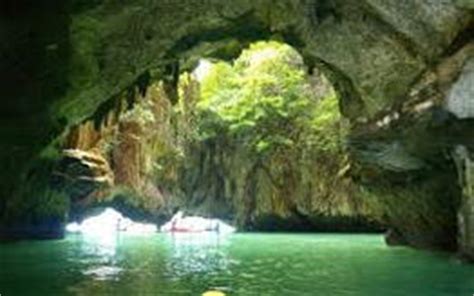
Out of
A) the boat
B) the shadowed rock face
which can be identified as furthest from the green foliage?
the shadowed rock face

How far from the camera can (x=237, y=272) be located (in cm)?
1716

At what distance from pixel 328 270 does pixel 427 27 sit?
562 cm

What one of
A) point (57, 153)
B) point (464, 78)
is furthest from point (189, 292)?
point (57, 153)

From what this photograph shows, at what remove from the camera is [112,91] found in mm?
21328

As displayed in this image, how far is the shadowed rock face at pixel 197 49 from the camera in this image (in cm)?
1518

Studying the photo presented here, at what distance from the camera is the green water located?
44.6 ft

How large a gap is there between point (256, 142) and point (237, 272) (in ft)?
75.4

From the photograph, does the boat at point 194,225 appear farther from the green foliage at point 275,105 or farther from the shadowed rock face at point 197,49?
the shadowed rock face at point 197,49

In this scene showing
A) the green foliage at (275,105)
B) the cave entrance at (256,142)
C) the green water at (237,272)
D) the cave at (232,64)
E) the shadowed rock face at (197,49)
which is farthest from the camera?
the green foliage at (275,105)

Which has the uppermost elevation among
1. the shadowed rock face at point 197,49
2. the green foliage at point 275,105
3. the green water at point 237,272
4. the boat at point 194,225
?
the green foliage at point 275,105

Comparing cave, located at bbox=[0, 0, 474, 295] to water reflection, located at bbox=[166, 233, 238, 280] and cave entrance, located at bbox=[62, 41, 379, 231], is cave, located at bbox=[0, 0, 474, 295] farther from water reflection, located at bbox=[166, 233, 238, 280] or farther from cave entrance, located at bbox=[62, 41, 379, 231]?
cave entrance, located at bbox=[62, 41, 379, 231]

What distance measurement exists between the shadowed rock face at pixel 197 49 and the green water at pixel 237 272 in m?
2.83

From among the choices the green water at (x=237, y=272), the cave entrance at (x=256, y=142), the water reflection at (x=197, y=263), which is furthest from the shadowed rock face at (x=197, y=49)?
the cave entrance at (x=256, y=142)

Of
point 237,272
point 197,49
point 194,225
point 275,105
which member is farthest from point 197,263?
point 194,225
